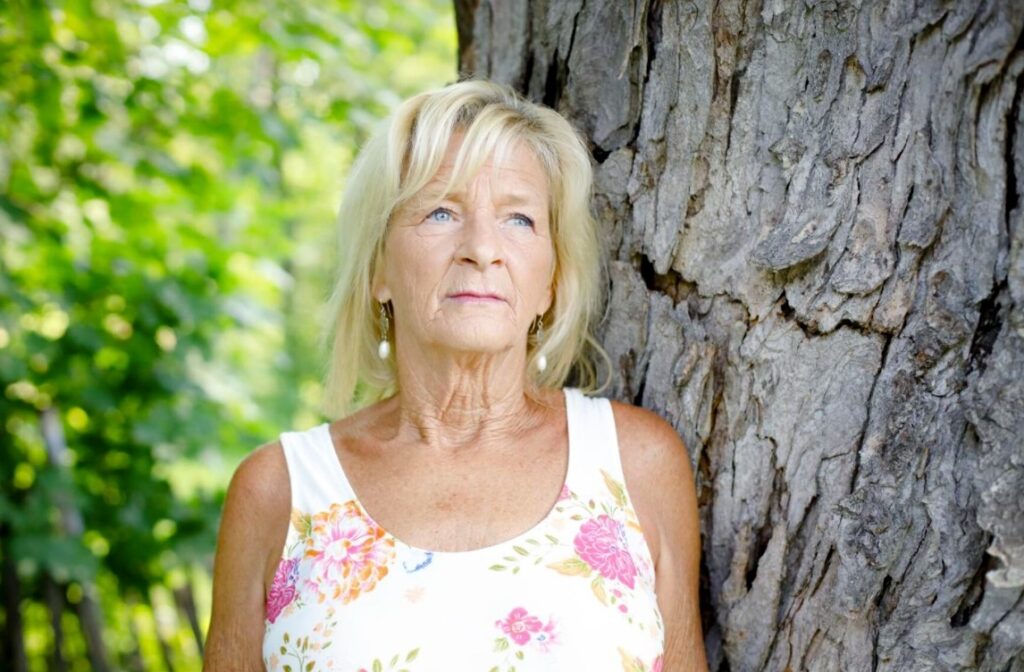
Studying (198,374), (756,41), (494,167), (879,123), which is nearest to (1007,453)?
(879,123)

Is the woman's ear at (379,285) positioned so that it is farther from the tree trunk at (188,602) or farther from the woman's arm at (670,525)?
Answer: the tree trunk at (188,602)

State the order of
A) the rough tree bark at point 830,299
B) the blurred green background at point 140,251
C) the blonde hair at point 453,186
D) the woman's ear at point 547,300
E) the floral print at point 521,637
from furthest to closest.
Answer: the blurred green background at point 140,251 → the woman's ear at point 547,300 → the blonde hair at point 453,186 → the floral print at point 521,637 → the rough tree bark at point 830,299

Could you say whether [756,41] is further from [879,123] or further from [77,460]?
[77,460]

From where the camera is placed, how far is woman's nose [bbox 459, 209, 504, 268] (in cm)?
183

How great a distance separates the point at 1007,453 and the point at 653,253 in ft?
2.46

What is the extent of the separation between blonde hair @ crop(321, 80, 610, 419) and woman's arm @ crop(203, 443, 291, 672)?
1.12 ft

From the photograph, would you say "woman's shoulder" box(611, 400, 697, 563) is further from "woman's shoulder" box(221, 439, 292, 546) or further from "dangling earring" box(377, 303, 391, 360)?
"woman's shoulder" box(221, 439, 292, 546)

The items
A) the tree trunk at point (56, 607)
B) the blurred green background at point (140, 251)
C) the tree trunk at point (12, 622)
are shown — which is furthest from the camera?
the tree trunk at point (56, 607)

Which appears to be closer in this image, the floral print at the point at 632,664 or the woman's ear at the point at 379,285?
the floral print at the point at 632,664

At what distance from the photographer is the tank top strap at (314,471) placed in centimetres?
190

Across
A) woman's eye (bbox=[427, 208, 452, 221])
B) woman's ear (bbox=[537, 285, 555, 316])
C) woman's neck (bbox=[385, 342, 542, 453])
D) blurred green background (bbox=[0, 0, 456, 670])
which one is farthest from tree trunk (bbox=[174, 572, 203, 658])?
woman's eye (bbox=[427, 208, 452, 221])

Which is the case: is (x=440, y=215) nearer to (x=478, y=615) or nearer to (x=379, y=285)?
(x=379, y=285)

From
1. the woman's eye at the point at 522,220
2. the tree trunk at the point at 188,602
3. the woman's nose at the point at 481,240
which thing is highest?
the woman's eye at the point at 522,220

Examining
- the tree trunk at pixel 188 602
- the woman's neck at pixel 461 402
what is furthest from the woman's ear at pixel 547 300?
the tree trunk at pixel 188 602
